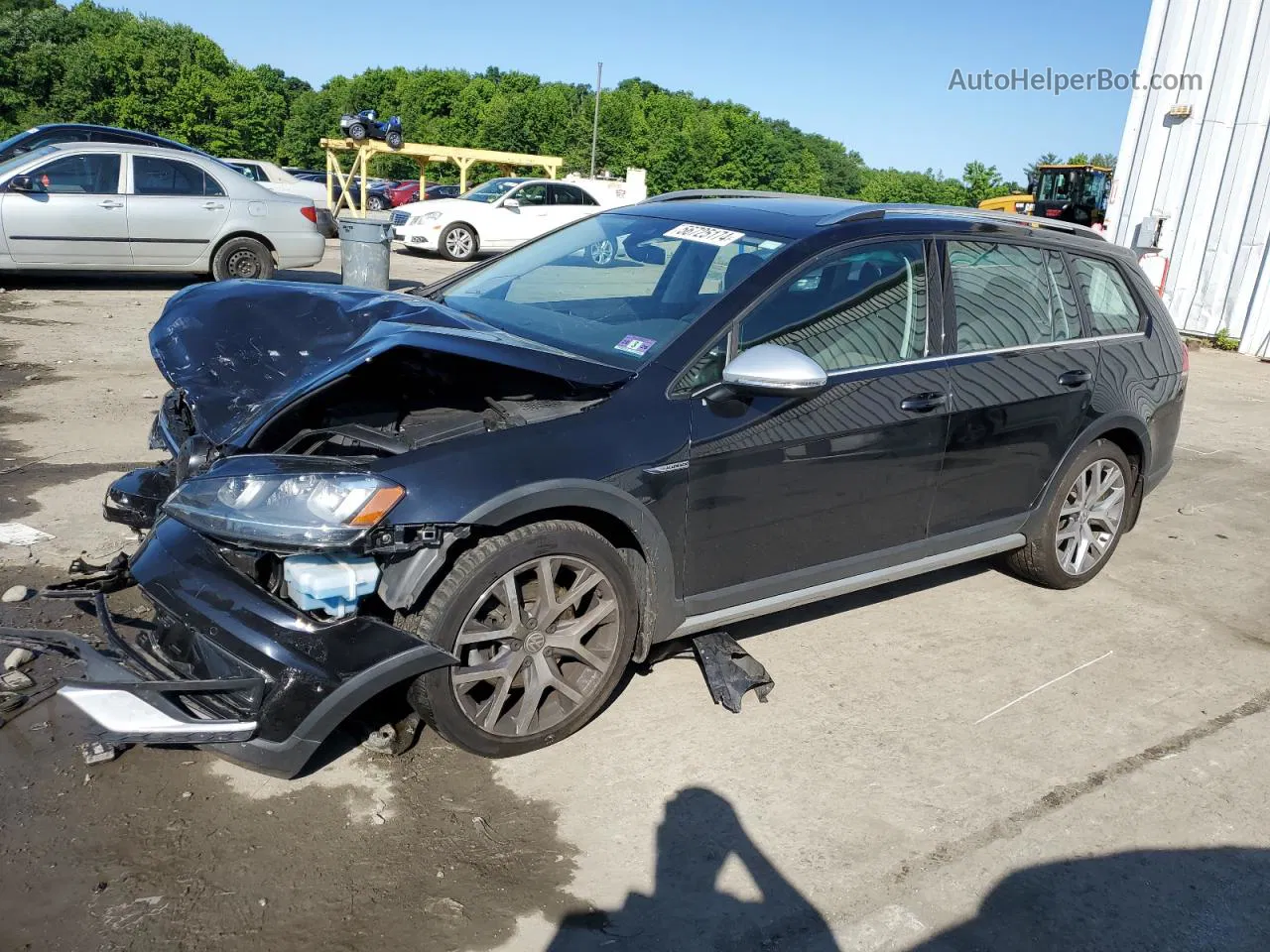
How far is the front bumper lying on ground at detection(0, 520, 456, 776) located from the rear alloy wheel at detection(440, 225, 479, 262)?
16.5 meters

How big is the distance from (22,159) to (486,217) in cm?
893

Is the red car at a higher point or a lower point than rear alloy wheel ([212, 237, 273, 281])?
higher

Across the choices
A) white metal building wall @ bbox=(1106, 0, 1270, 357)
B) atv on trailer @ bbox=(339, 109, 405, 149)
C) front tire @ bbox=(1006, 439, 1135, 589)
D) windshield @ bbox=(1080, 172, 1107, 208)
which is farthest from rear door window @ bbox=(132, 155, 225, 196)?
windshield @ bbox=(1080, 172, 1107, 208)

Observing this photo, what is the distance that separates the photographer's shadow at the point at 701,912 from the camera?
261 cm

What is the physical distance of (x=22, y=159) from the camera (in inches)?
430

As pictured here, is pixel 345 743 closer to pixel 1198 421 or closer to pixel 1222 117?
pixel 1198 421

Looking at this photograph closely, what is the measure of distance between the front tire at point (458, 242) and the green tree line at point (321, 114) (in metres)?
36.0

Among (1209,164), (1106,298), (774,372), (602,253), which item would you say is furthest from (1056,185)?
(774,372)

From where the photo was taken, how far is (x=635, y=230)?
437 cm

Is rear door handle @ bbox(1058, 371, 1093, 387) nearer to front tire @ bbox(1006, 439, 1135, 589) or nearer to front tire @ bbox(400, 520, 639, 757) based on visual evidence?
front tire @ bbox(1006, 439, 1135, 589)

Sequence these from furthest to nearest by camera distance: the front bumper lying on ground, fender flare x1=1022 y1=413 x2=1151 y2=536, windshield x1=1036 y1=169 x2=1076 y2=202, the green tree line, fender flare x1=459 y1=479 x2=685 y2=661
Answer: the green tree line < windshield x1=1036 y1=169 x2=1076 y2=202 < fender flare x1=1022 y1=413 x2=1151 y2=536 < fender flare x1=459 y1=479 x2=685 y2=661 < the front bumper lying on ground

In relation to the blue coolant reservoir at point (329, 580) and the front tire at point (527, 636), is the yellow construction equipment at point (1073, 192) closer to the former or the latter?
the front tire at point (527, 636)

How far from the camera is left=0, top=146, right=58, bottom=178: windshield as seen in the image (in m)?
10.6

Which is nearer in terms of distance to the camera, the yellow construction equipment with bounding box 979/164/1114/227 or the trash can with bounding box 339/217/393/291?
the trash can with bounding box 339/217/393/291
